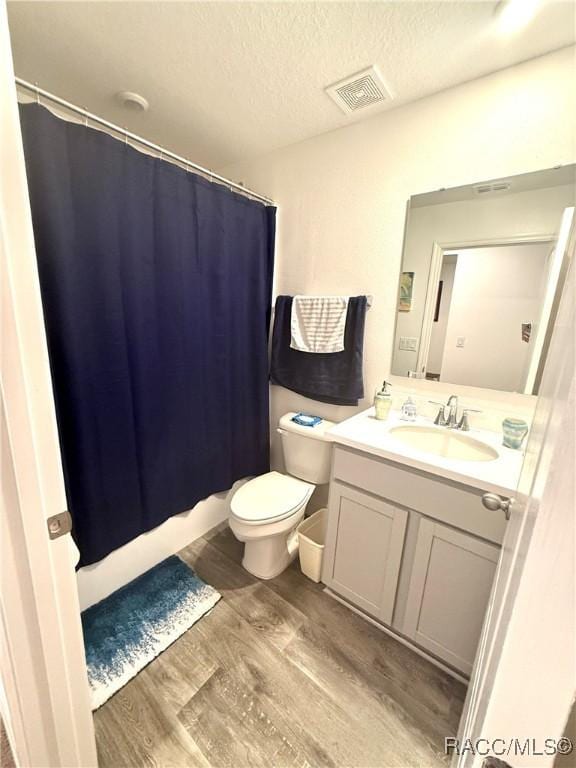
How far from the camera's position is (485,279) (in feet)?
4.34

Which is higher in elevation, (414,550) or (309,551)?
(414,550)

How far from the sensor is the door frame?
1235mm

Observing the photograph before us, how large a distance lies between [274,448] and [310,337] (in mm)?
847

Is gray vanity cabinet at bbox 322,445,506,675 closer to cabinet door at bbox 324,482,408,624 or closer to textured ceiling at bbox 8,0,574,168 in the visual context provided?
cabinet door at bbox 324,482,408,624

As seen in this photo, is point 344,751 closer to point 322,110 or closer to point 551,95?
point 551,95

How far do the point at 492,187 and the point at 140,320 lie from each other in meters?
1.56

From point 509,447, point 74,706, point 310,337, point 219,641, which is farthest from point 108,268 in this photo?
point 509,447

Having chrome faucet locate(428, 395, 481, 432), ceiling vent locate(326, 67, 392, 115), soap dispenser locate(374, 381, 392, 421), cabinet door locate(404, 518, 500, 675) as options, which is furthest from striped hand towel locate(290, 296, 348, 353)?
cabinet door locate(404, 518, 500, 675)

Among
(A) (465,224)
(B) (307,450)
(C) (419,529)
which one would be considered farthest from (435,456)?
(A) (465,224)

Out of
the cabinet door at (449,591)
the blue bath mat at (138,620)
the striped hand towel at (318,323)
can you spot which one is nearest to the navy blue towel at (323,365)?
the striped hand towel at (318,323)

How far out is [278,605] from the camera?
1.45 metres

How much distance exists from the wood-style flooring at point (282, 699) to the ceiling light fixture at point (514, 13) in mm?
2287

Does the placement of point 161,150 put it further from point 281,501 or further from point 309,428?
point 281,501

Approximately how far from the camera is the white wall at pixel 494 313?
124cm
